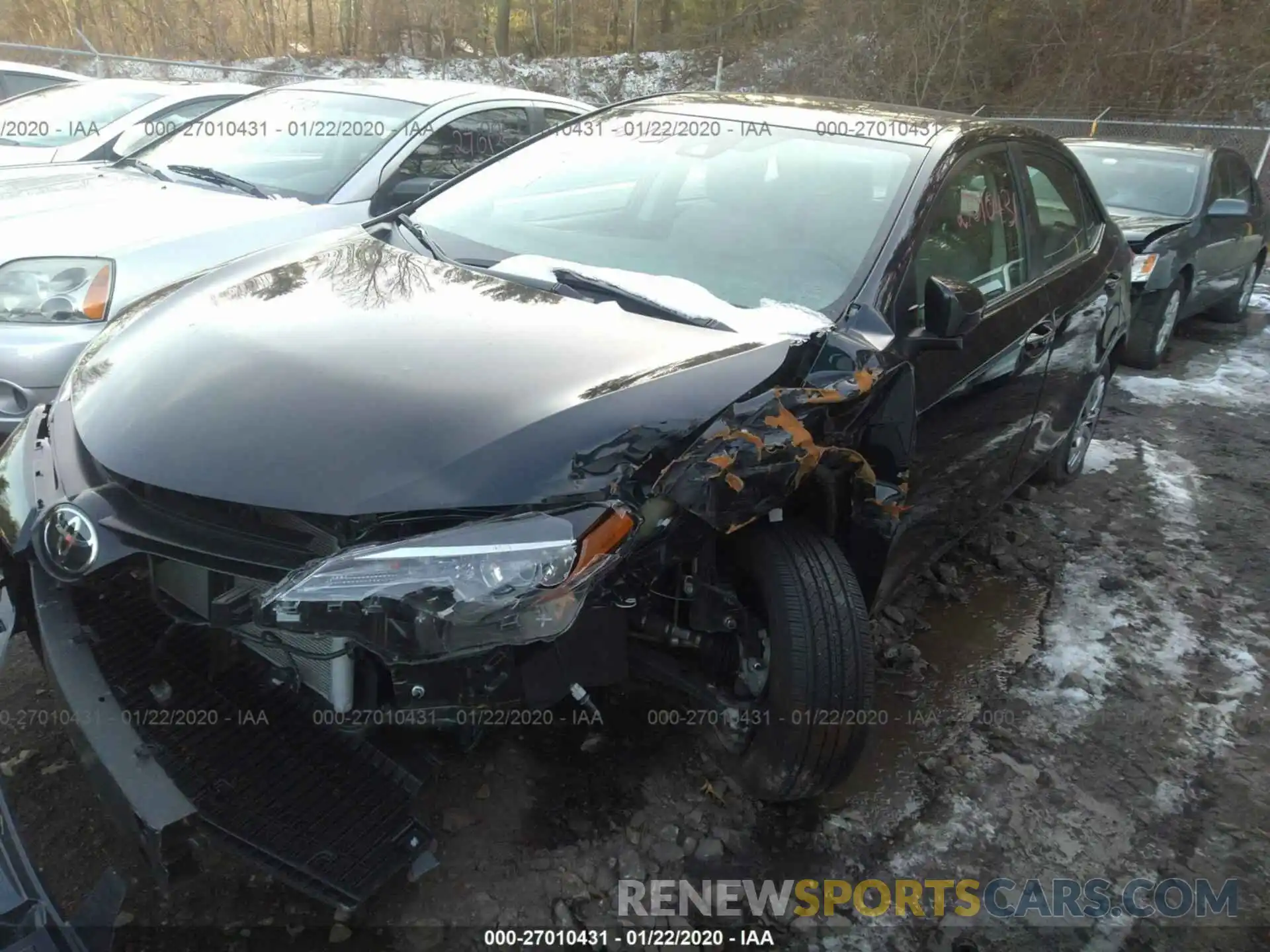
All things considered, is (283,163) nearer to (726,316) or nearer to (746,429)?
(726,316)

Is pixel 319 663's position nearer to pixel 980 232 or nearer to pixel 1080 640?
pixel 980 232

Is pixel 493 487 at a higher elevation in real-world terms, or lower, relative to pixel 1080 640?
higher

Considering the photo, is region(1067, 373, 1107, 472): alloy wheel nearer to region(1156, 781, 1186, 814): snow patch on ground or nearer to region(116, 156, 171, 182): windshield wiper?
region(1156, 781, 1186, 814): snow patch on ground

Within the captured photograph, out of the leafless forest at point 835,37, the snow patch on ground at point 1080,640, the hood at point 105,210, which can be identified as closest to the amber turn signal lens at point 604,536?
the snow patch on ground at point 1080,640

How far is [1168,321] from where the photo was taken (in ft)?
21.7

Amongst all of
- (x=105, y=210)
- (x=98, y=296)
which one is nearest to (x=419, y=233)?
(x=98, y=296)

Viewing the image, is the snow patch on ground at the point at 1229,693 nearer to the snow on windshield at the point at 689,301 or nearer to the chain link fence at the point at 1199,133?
the snow on windshield at the point at 689,301

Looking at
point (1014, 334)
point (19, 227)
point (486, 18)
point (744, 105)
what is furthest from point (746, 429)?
point (486, 18)

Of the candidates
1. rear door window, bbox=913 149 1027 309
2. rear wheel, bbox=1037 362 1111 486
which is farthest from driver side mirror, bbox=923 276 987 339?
rear wheel, bbox=1037 362 1111 486

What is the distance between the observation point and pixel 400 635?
5.29 ft

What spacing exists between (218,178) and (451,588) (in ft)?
12.9

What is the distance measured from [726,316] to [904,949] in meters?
1.59

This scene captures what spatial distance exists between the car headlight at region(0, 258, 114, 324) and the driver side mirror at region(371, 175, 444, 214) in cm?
135

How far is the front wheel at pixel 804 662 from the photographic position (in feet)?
6.82
